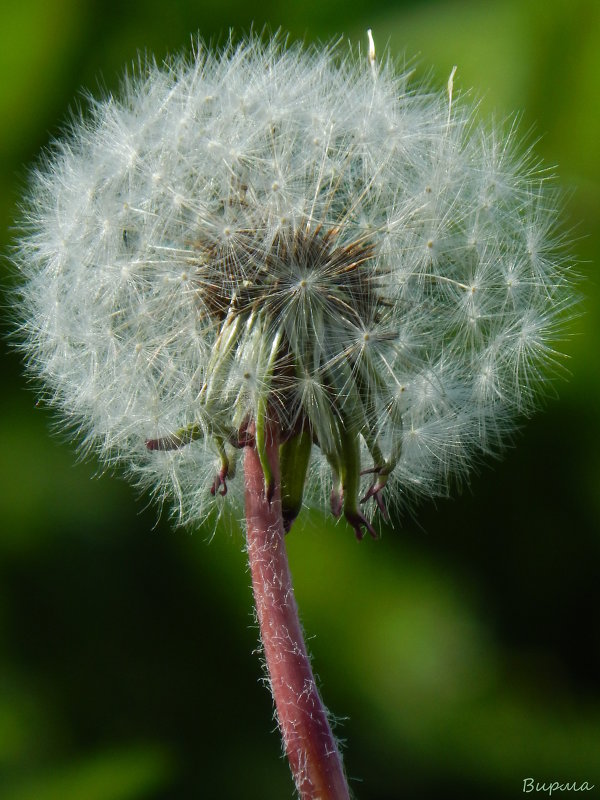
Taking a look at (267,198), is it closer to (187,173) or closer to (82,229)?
(187,173)

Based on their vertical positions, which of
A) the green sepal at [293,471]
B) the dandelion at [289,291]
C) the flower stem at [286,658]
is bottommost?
the flower stem at [286,658]

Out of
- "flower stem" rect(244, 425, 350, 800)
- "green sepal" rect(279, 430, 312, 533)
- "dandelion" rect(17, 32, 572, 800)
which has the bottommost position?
"flower stem" rect(244, 425, 350, 800)

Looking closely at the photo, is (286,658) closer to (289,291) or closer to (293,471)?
(293,471)

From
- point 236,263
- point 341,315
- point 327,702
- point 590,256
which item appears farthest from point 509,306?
point 327,702

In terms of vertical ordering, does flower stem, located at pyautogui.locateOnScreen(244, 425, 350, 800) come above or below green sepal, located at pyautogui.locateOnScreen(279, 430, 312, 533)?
below

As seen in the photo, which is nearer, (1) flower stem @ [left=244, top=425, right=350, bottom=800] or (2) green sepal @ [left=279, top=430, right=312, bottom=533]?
(1) flower stem @ [left=244, top=425, right=350, bottom=800]

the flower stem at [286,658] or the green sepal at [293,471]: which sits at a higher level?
the green sepal at [293,471]

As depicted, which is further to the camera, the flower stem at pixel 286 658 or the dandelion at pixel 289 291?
the dandelion at pixel 289 291
